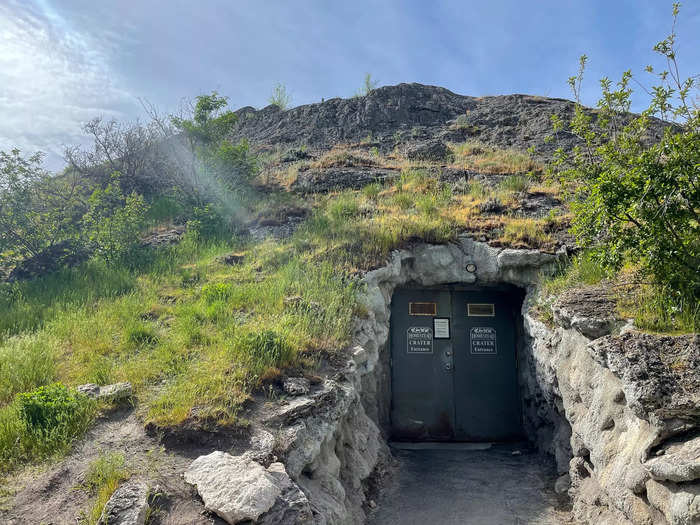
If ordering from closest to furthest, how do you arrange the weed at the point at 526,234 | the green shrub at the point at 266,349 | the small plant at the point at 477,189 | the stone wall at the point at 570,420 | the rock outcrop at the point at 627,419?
the rock outcrop at the point at 627,419, the stone wall at the point at 570,420, the green shrub at the point at 266,349, the weed at the point at 526,234, the small plant at the point at 477,189

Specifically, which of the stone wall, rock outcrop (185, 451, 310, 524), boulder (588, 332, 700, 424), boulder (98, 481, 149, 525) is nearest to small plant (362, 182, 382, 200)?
the stone wall

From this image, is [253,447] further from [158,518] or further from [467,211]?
[467,211]

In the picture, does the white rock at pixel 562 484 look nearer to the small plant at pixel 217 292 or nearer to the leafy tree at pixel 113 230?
the small plant at pixel 217 292

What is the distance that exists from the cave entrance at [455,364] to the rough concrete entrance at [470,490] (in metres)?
0.69

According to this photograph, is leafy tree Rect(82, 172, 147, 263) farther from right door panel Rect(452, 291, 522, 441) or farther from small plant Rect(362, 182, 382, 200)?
right door panel Rect(452, 291, 522, 441)

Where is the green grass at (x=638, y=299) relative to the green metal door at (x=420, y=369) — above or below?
above

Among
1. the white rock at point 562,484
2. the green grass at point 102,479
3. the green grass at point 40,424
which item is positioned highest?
Answer: the green grass at point 40,424

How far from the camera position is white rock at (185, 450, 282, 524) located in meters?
3.68

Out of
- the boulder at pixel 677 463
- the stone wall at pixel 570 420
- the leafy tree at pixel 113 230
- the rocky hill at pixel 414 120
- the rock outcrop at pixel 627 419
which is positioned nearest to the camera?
the boulder at pixel 677 463

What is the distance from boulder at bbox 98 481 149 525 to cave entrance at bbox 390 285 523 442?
6.11 meters

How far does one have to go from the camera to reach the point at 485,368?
9.34m

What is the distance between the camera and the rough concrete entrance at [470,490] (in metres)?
5.82

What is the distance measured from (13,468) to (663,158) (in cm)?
742

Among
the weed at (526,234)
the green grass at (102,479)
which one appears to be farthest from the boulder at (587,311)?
the green grass at (102,479)
